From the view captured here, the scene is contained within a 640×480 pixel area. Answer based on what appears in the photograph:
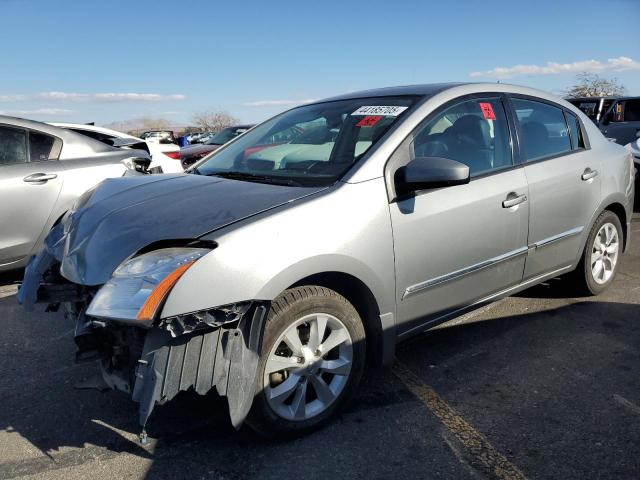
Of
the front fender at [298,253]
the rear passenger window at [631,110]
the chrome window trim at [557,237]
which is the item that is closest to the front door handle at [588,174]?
the chrome window trim at [557,237]

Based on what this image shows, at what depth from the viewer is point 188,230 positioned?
236 centimetres

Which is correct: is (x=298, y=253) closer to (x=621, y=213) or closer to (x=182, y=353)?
(x=182, y=353)

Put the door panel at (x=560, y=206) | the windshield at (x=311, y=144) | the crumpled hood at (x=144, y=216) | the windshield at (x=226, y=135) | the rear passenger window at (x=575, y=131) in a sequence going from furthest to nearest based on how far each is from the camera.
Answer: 1. the windshield at (x=226, y=135)
2. the rear passenger window at (x=575, y=131)
3. the door panel at (x=560, y=206)
4. the windshield at (x=311, y=144)
5. the crumpled hood at (x=144, y=216)

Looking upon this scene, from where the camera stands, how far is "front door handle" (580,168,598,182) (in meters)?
3.92

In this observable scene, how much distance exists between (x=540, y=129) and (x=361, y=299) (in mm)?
1994

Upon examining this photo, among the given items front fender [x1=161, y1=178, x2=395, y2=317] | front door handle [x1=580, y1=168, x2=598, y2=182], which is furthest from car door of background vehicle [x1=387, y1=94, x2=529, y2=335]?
front door handle [x1=580, y1=168, x2=598, y2=182]

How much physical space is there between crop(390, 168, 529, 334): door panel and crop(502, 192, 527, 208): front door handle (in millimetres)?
→ 13

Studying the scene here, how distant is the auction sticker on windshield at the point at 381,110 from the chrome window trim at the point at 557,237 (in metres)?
1.31

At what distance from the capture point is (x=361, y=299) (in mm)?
2766

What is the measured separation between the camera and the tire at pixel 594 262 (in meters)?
4.19

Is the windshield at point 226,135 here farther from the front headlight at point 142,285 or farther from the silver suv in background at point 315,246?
the front headlight at point 142,285

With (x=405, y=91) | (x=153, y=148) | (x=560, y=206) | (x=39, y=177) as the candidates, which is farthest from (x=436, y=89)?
(x=153, y=148)

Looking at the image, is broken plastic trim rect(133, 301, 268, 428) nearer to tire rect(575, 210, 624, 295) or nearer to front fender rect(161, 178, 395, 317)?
front fender rect(161, 178, 395, 317)

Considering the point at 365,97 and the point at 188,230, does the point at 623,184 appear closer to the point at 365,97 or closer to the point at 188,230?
the point at 365,97
